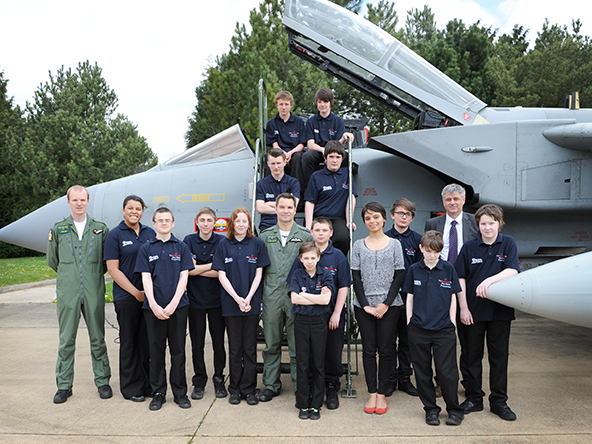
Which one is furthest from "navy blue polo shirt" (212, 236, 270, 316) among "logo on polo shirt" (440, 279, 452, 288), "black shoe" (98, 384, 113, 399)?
"logo on polo shirt" (440, 279, 452, 288)

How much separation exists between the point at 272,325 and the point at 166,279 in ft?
3.35

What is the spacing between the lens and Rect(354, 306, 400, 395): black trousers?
3.96m

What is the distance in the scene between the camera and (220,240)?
4512 mm

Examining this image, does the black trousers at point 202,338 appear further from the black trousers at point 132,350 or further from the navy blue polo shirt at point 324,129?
the navy blue polo shirt at point 324,129

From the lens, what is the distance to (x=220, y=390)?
14.3ft

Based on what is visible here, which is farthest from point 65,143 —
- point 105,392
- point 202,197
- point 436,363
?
point 436,363

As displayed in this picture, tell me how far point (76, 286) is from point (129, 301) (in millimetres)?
524

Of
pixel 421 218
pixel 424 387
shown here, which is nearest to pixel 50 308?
pixel 421 218

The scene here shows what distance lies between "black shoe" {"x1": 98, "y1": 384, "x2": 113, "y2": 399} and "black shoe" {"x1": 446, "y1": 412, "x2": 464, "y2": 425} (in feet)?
9.95

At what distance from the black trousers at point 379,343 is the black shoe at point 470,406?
2.24 ft

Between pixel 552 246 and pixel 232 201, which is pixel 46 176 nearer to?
pixel 232 201

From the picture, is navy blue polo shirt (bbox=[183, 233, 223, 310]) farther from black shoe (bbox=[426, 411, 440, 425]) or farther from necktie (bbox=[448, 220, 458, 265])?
necktie (bbox=[448, 220, 458, 265])

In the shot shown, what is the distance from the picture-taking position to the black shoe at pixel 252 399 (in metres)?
4.14

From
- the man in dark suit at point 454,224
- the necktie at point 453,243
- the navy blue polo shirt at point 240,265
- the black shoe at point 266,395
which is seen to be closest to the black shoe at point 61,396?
the navy blue polo shirt at point 240,265
